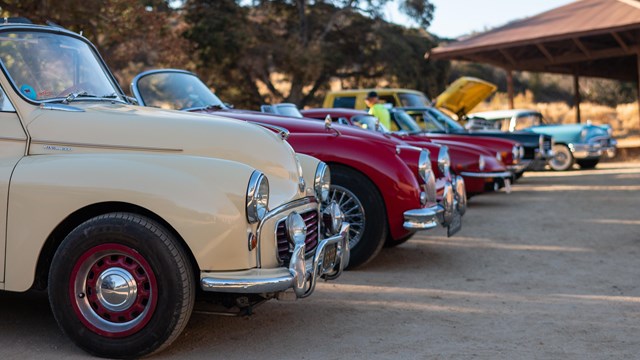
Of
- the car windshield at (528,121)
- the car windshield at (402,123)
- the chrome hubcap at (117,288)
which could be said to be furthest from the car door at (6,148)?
the car windshield at (528,121)

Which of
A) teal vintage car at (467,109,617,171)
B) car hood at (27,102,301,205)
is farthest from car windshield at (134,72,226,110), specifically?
teal vintage car at (467,109,617,171)

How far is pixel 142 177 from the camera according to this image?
432 centimetres

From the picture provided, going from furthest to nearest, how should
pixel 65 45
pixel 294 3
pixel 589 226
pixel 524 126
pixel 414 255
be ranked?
pixel 294 3 < pixel 524 126 < pixel 589 226 < pixel 414 255 < pixel 65 45

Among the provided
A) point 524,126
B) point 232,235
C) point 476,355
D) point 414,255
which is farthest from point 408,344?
point 524,126

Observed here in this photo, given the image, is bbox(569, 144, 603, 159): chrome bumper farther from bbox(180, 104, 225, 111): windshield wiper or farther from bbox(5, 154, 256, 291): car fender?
bbox(5, 154, 256, 291): car fender

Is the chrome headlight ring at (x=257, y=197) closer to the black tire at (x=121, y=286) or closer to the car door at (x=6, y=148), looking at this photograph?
the black tire at (x=121, y=286)

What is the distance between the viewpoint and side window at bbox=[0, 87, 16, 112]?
4750mm

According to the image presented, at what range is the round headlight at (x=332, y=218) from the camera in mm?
5363

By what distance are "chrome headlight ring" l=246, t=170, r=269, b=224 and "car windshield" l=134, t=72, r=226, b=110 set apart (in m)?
3.10

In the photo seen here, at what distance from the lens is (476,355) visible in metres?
4.62

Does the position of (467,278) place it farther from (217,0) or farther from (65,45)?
(217,0)

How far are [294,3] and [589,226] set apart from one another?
26.5 m

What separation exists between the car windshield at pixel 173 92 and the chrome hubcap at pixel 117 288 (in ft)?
10.3

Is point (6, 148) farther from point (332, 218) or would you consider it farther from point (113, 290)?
point (332, 218)
